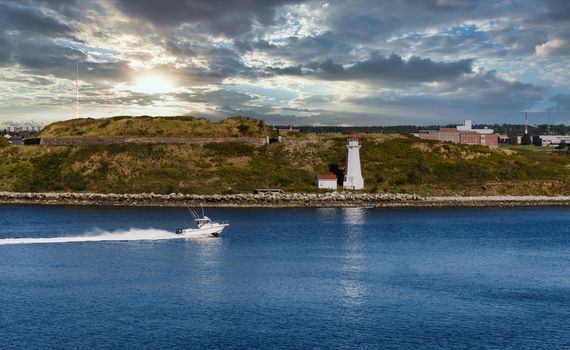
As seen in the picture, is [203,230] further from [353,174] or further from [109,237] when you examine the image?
[353,174]

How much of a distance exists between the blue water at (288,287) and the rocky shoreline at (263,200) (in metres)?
22.1

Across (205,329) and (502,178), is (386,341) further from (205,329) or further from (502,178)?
(502,178)

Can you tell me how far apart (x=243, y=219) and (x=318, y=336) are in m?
49.8

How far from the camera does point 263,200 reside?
4134 inches

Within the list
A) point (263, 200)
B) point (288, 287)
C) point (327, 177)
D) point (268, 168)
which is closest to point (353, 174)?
point (327, 177)

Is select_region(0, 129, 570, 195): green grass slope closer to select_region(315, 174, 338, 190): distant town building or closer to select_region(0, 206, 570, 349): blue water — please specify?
select_region(315, 174, 338, 190): distant town building

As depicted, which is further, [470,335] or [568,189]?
[568,189]

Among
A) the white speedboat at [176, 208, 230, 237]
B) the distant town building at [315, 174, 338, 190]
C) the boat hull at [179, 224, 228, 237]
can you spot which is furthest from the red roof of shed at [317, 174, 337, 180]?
the boat hull at [179, 224, 228, 237]

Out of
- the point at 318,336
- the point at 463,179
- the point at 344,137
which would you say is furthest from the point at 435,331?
the point at 344,137

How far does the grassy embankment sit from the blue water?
34964 mm

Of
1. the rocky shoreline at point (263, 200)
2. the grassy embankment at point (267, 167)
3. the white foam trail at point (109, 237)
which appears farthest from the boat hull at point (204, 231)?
the grassy embankment at point (267, 167)

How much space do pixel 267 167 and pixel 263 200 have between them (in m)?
20.0

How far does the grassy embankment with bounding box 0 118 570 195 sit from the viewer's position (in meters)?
116

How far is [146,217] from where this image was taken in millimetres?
85750
